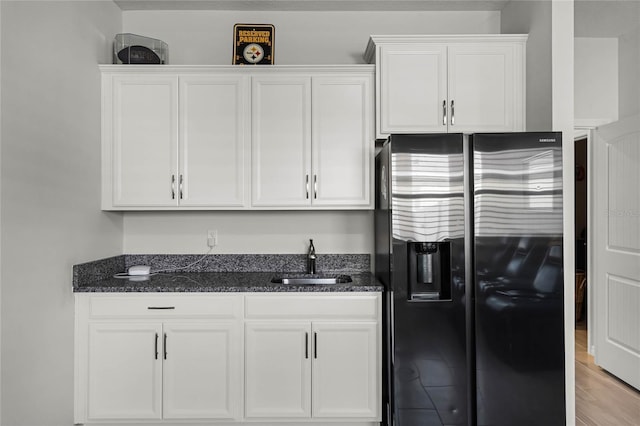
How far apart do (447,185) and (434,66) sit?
2.82 feet

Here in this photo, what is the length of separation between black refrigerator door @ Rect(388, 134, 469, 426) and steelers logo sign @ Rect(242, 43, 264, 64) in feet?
3.66

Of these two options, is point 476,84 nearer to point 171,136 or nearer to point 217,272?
point 171,136

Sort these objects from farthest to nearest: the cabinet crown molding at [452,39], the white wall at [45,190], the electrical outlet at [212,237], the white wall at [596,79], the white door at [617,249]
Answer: the white wall at [596,79]
the white door at [617,249]
the electrical outlet at [212,237]
the cabinet crown molding at [452,39]
the white wall at [45,190]

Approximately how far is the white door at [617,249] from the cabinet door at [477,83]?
4.08 ft

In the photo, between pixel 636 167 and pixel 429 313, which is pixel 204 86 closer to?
pixel 429 313

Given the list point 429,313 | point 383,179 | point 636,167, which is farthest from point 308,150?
point 636,167

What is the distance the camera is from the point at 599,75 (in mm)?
3668

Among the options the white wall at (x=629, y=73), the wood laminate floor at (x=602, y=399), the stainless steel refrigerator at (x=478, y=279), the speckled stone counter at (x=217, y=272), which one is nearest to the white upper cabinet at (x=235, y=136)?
the speckled stone counter at (x=217, y=272)

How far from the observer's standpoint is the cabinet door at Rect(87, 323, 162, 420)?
246 cm

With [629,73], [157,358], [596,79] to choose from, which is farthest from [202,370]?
[629,73]

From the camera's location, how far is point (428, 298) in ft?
7.54

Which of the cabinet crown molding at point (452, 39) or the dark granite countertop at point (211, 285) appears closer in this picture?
the dark granite countertop at point (211, 285)

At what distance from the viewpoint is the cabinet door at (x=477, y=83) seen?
8.86 feet

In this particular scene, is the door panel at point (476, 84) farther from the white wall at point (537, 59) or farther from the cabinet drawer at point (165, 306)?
the cabinet drawer at point (165, 306)
